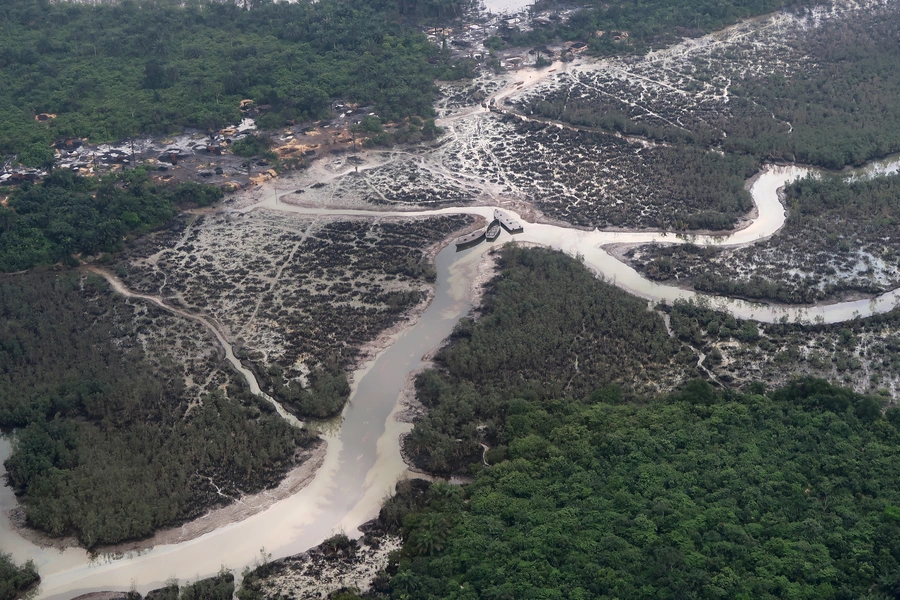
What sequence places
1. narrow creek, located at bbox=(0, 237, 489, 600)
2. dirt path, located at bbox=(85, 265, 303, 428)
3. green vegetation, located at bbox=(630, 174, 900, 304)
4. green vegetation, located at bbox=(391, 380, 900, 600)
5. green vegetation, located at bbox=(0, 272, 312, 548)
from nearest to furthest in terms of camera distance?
green vegetation, located at bbox=(391, 380, 900, 600)
narrow creek, located at bbox=(0, 237, 489, 600)
green vegetation, located at bbox=(0, 272, 312, 548)
dirt path, located at bbox=(85, 265, 303, 428)
green vegetation, located at bbox=(630, 174, 900, 304)

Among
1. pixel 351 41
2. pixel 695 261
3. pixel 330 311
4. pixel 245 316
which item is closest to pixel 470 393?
pixel 330 311

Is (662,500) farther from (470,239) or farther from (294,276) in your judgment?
(294,276)

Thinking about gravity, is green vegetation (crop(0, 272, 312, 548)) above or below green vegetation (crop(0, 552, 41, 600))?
above

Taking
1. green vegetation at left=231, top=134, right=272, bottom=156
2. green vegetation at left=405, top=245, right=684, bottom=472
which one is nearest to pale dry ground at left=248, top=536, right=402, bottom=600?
green vegetation at left=405, top=245, right=684, bottom=472

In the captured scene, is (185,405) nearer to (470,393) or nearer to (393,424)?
(393,424)

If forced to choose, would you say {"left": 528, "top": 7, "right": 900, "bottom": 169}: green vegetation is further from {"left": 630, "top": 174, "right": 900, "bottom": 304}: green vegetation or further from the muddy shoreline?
the muddy shoreline

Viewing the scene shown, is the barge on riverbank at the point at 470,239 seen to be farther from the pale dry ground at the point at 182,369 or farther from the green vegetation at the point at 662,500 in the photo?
the pale dry ground at the point at 182,369

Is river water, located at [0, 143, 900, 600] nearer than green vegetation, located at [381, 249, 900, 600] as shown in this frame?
No

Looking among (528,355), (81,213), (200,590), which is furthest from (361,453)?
(81,213)
